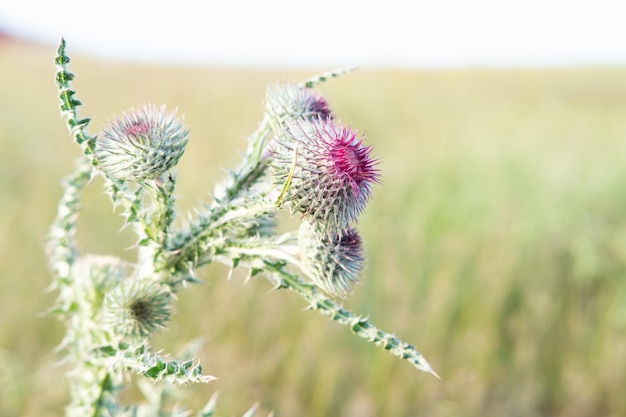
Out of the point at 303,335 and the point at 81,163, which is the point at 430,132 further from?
the point at 81,163

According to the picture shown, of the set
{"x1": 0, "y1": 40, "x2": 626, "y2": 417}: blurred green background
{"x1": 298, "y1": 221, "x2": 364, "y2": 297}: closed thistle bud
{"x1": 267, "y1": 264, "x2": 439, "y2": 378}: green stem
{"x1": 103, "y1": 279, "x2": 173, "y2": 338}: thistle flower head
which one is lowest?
{"x1": 103, "y1": 279, "x2": 173, "y2": 338}: thistle flower head

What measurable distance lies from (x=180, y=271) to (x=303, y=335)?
3099 millimetres

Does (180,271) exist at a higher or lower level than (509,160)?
lower

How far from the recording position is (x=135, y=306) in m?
1.63

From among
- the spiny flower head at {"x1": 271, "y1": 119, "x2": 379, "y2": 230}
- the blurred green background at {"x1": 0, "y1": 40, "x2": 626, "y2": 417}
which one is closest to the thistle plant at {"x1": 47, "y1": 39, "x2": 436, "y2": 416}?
the spiny flower head at {"x1": 271, "y1": 119, "x2": 379, "y2": 230}

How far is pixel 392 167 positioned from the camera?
26.6 feet

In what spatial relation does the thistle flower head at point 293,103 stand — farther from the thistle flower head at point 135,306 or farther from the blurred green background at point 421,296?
the thistle flower head at point 135,306

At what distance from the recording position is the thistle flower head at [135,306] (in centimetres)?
164

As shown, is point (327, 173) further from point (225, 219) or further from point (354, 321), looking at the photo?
point (354, 321)

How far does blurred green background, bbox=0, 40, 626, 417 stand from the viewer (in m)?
4.44

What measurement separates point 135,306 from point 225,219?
0.34 meters

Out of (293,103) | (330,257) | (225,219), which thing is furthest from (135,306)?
(293,103)

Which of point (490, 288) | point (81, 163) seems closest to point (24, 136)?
point (490, 288)

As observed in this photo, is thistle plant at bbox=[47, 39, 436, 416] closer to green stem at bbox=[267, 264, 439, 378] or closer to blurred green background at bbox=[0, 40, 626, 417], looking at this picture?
green stem at bbox=[267, 264, 439, 378]
